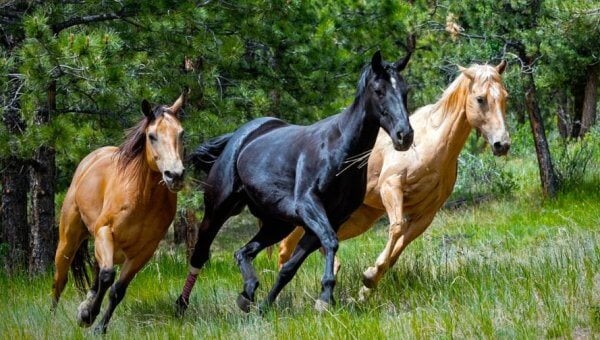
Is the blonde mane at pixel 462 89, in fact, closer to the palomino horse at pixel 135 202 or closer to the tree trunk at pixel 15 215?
the palomino horse at pixel 135 202

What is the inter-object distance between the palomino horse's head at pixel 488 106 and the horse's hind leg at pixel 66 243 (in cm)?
365

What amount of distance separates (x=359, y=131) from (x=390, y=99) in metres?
0.44

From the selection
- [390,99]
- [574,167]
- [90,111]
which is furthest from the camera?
[574,167]

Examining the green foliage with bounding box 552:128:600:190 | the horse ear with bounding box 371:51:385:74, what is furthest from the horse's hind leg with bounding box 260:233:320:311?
the green foliage with bounding box 552:128:600:190

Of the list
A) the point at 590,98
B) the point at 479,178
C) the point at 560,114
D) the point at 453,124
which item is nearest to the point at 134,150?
the point at 453,124

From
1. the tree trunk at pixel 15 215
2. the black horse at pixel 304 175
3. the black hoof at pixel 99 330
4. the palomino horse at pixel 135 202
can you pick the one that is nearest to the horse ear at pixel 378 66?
the black horse at pixel 304 175

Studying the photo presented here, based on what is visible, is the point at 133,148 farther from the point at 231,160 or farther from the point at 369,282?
the point at 369,282

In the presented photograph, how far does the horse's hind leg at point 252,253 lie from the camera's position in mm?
7371

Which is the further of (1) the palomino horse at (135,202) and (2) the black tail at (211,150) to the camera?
(2) the black tail at (211,150)

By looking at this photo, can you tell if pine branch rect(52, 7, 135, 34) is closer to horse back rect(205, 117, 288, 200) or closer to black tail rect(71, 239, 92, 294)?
black tail rect(71, 239, 92, 294)

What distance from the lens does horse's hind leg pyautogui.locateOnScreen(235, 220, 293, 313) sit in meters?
7.37

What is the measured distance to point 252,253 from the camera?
7.86 meters

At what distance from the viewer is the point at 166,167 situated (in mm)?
6957

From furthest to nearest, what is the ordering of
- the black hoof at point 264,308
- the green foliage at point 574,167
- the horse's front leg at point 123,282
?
the green foliage at point 574,167 → the horse's front leg at point 123,282 → the black hoof at point 264,308
